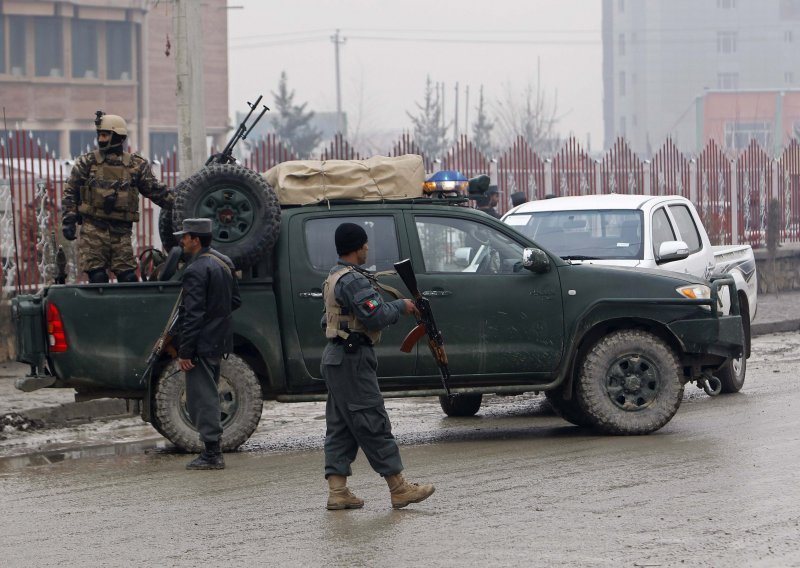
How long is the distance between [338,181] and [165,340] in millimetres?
1745

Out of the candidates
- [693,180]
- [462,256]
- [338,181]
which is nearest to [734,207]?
[693,180]

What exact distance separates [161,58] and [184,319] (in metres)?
57.4

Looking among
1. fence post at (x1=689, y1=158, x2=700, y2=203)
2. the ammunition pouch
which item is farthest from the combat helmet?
fence post at (x1=689, y1=158, x2=700, y2=203)

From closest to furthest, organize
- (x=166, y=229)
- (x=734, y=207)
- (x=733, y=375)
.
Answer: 1. (x=166, y=229)
2. (x=733, y=375)
3. (x=734, y=207)

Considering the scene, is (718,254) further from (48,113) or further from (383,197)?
(48,113)

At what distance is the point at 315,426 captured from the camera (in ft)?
39.0

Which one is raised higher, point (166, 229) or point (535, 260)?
point (166, 229)

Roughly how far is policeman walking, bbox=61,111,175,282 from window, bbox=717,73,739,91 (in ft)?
436

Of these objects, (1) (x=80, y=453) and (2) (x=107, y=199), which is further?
(2) (x=107, y=199)

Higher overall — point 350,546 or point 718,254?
point 718,254

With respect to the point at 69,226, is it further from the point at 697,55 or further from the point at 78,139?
the point at 697,55

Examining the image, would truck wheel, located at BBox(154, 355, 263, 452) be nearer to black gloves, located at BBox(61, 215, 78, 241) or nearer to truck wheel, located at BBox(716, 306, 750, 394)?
black gloves, located at BBox(61, 215, 78, 241)

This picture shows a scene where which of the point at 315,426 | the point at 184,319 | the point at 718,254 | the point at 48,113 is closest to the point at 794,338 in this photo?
the point at 718,254

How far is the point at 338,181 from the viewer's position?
10.3 m
